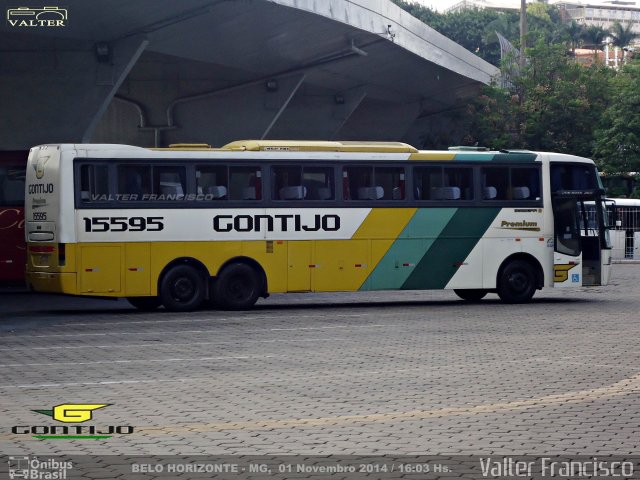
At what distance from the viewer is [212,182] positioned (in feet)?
80.8

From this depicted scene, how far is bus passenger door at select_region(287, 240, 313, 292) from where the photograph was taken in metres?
25.1

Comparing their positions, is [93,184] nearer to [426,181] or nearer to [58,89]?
[426,181]

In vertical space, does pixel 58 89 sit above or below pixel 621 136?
above

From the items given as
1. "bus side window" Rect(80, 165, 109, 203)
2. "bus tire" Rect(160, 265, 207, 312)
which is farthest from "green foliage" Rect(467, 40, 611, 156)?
"bus side window" Rect(80, 165, 109, 203)

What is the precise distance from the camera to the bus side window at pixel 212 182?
2459 cm

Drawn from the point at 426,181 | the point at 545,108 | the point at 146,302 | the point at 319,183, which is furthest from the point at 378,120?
the point at 146,302

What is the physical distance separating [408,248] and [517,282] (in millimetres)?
2603

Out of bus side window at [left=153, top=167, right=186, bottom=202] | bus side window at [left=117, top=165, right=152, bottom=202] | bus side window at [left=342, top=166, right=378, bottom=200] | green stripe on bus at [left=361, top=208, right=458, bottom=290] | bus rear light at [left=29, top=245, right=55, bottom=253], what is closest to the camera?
bus rear light at [left=29, top=245, right=55, bottom=253]

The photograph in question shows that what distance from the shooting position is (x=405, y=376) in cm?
1361

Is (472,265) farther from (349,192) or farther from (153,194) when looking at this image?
(153,194)

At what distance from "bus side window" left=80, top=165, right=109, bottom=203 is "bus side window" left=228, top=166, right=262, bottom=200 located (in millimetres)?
2488

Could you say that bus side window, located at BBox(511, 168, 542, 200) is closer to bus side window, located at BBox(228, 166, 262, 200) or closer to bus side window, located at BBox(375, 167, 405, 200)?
bus side window, located at BBox(375, 167, 405, 200)

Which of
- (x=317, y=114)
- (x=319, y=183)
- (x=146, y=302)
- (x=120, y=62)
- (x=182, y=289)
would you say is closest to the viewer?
(x=182, y=289)

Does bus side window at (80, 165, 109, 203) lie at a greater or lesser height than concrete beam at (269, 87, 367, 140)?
lesser
